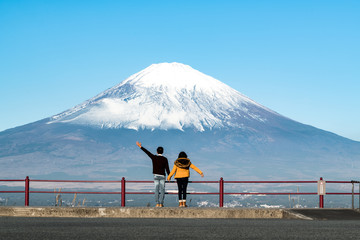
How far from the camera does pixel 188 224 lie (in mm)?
14234

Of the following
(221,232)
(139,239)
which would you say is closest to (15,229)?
(139,239)

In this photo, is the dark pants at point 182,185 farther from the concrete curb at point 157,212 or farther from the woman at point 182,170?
the concrete curb at point 157,212

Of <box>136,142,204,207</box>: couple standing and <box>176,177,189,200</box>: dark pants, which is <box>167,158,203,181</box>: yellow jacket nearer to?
<box>136,142,204,207</box>: couple standing

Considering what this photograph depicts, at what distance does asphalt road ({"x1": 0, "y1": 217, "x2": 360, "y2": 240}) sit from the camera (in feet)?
38.6

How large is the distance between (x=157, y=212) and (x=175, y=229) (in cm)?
366

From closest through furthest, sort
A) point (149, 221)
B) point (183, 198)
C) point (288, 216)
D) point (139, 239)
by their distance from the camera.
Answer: point (139, 239), point (149, 221), point (288, 216), point (183, 198)

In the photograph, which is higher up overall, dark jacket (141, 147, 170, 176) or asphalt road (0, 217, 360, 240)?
dark jacket (141, 147, 170, 176)

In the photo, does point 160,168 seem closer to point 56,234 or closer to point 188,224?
point 188,224

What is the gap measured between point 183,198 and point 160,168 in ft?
3.27

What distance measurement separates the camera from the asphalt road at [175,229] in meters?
11.8

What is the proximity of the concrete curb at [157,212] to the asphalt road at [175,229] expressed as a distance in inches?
40.9

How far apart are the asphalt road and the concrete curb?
40.9 inches

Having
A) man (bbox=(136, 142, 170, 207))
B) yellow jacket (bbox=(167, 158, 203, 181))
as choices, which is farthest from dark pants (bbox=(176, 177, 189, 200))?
man (bbox=(136, 142, 170, 207))

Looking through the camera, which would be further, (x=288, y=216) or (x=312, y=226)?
(x=288, y=216)
